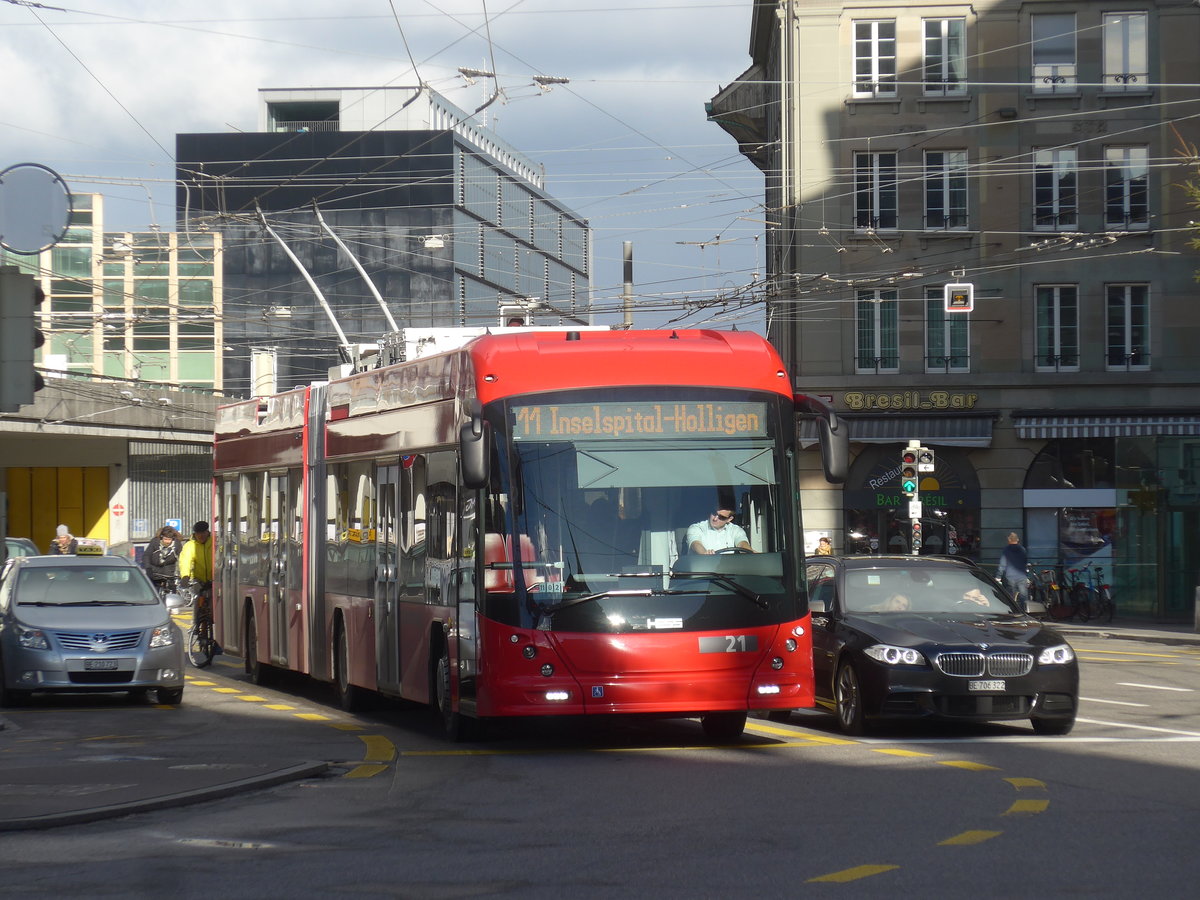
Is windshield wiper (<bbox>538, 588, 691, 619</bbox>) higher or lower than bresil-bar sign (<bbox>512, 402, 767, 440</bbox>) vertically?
lower

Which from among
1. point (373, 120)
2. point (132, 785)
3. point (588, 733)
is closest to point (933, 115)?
point (588, 733)

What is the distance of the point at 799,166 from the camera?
144 ft

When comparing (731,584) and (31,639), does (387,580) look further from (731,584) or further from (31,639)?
(31,639)

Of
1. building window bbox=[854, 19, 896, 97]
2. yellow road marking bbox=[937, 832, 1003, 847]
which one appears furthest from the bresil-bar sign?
building window bbox=[854, 19, 896, 97]

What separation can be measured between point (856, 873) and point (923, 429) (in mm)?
36038

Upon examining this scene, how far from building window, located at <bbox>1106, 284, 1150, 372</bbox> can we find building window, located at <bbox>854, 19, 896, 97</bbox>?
23.2ft

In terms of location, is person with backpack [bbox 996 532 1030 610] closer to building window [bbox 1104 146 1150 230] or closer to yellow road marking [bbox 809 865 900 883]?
building window [bbox 1104 146 1150 230]

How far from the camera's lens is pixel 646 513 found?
1292 centimetres

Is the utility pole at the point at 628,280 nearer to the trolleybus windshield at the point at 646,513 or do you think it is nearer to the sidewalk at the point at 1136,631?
the sidewalk at the point at 1136,631

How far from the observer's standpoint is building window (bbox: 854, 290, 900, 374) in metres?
43.5

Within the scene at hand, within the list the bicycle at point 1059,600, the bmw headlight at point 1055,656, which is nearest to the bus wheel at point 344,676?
the bmw headlight at point 1055,656

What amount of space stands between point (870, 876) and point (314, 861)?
8.22 ft

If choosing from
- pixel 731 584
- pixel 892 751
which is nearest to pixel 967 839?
pixel 892 751

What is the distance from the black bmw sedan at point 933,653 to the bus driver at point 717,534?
1.84m
